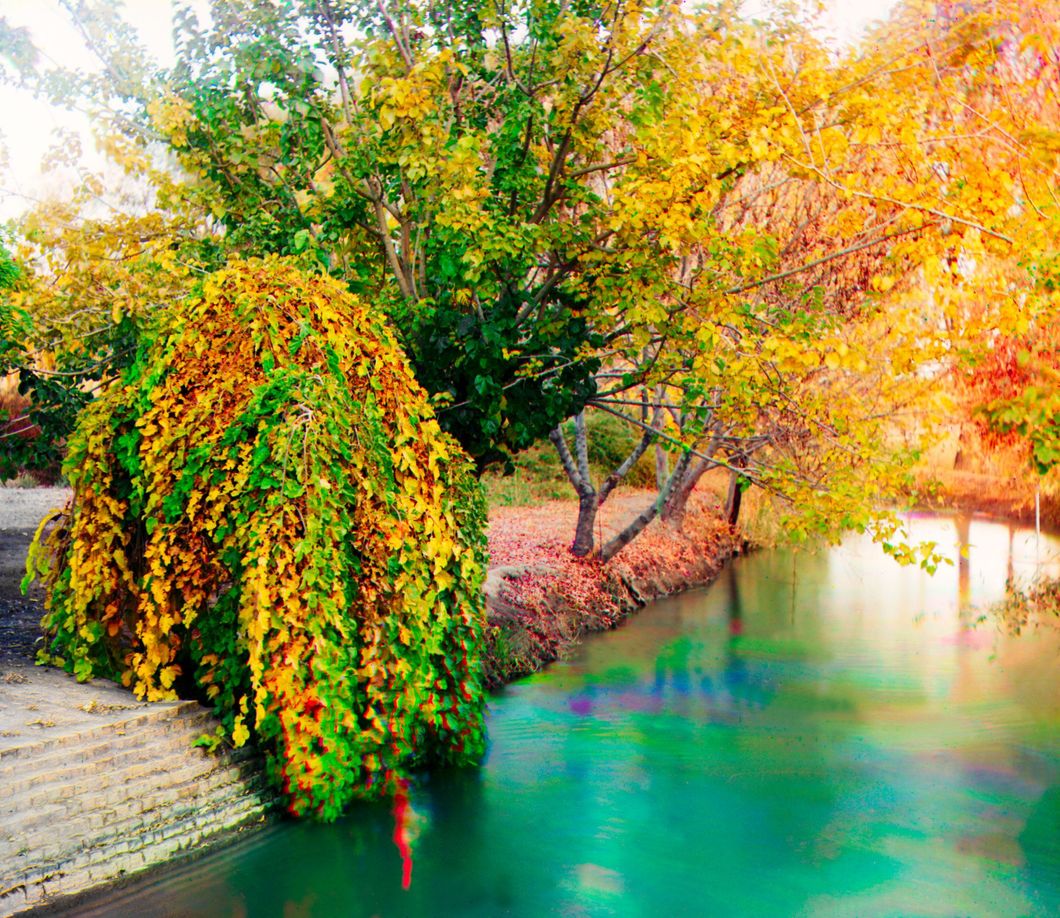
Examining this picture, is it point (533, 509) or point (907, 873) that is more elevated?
point (533, 509)

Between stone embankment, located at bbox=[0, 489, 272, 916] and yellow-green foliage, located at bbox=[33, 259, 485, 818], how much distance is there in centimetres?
27

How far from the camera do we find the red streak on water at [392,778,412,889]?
6.90 meters

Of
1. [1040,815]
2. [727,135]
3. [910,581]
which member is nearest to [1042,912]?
[1040,815]

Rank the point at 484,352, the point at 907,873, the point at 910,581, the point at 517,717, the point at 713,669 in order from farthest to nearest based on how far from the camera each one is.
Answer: the point at 910,581
the point at 713,669
the point at 517,717
the point at 484,352
the point at 907,873

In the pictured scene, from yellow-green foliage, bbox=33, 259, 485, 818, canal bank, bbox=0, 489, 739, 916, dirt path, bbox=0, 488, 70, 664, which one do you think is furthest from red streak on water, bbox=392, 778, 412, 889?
dirt path, bbox=0, 488, 70, 664

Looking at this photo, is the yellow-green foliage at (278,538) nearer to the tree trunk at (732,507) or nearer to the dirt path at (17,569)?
the dirt path at (17,569)

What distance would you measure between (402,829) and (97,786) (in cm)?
221

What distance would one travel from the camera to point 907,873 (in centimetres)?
Answer: 720

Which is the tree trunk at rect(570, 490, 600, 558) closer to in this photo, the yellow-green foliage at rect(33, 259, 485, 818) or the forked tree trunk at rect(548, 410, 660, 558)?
the forked tree trunk at rect(548, 410, 660, 558)

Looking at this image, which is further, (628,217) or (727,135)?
(727,135)

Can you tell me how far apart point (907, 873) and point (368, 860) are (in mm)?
3763

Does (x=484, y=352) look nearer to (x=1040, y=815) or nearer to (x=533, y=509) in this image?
(x=1040, y=815)

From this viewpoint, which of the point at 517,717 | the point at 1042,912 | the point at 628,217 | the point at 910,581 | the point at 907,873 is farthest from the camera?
the point at 910,581

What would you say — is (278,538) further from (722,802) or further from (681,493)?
(681,493)
